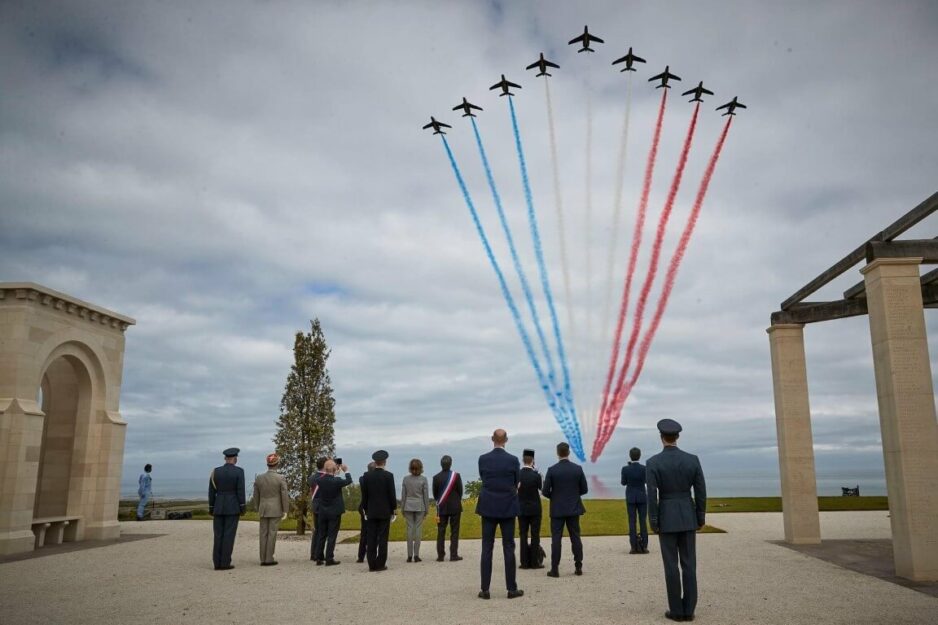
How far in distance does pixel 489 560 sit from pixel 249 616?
3.28 metres

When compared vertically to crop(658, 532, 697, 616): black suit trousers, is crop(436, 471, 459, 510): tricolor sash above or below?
above

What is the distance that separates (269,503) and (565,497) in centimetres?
631

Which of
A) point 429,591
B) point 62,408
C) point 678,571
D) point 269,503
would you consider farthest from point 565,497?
point 62,408

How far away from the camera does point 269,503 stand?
44.7 ft

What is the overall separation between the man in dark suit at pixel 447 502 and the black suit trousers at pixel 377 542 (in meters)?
1.47

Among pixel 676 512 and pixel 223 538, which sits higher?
pixel 676 512

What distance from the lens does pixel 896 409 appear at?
11500 millimetres

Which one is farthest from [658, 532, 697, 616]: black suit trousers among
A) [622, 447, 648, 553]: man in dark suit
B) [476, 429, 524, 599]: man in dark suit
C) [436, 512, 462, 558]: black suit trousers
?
[436, 512, 462, 558]: black suit trousers

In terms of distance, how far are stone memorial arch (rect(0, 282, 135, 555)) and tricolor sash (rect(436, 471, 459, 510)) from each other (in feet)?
33.4

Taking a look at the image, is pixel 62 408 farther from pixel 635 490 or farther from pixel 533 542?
pixel 635 490

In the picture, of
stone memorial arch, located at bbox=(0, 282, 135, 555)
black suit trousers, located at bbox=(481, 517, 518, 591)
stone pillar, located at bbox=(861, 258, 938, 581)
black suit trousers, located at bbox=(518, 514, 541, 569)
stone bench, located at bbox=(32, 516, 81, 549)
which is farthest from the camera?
stone bench, located at bbox=(32, 516, 81, 549)

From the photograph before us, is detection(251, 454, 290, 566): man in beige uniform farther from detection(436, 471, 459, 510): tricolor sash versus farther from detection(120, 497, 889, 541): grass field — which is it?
detection(120, 497, 889, 541): grass field

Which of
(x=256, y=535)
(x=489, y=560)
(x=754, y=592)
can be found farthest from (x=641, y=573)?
(x=256, y=535)

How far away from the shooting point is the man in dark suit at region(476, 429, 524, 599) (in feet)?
30.6
